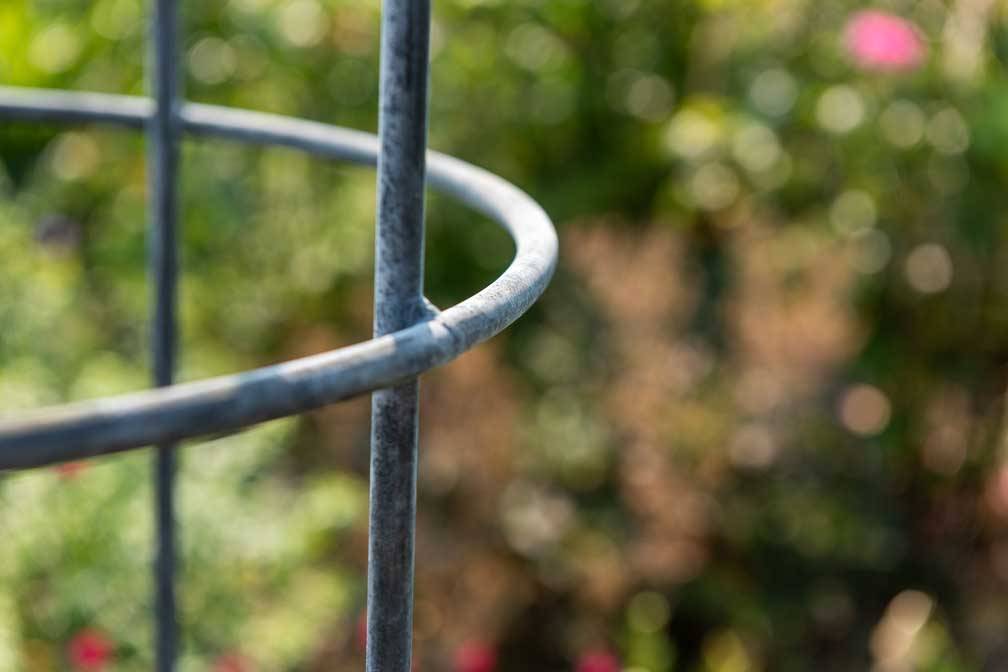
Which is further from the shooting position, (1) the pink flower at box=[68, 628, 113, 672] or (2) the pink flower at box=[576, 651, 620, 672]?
(2) the pink flower at box=[576, 651, 620, 672]

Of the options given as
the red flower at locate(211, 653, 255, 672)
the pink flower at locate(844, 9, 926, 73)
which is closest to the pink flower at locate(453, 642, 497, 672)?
the red flower at locate(211, 653, 255, 672)

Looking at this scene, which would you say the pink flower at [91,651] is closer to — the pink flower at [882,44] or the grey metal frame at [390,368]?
the grey metal frame at [390,368]

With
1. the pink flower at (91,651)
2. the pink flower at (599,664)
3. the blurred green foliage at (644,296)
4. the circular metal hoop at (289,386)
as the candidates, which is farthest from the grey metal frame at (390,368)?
the blurred green foliage at (644,296)

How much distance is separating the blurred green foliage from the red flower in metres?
0.47

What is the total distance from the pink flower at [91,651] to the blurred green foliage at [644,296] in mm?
607

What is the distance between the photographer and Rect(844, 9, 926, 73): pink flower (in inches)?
81.2

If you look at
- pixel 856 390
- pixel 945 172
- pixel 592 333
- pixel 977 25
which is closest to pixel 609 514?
pixel 592 333

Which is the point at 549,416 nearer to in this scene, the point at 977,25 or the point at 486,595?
the point at 486,595

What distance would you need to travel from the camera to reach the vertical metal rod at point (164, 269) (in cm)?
92

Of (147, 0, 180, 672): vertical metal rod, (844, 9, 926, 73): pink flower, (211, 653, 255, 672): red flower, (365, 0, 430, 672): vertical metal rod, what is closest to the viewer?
(365, 0, 430, 672): vertical metal rod

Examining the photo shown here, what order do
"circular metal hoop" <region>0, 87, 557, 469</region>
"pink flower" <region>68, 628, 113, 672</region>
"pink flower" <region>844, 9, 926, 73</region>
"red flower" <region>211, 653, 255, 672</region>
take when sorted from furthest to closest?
"pink flower" <region>844, 9, 926, 73</region>
"red flower" <region>211, 653, 255, 672</region>
"pink flower" <region>68, 628, 113, 672</region>
"circular metal hoop" <region>0, 87, 557, 469</region>

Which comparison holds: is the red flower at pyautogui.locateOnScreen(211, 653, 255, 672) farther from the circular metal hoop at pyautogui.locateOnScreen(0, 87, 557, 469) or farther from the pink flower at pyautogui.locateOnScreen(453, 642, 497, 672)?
the circular metal hoop at pyautogui.locateOnScreen(0, 87, 557, 469)

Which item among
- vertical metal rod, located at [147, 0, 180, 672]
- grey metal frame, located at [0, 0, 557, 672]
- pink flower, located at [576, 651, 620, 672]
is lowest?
pink flower, located at [576, 651, 620, 672]

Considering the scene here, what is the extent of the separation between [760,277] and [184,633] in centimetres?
139
